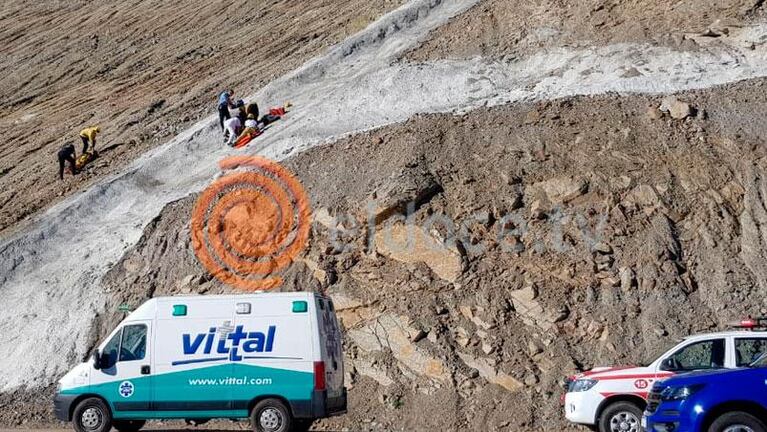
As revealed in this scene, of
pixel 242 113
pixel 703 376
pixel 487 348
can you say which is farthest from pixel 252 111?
pixel 703 376

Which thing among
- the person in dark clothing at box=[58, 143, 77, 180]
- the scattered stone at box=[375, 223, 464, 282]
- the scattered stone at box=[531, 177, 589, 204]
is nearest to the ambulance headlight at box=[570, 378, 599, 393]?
the scattered stone at box=[375, 223, 464, 282]

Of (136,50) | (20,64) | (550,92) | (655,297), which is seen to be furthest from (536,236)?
(20,64)

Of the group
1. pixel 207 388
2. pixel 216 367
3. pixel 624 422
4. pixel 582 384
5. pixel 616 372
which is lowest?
pixel 624 422

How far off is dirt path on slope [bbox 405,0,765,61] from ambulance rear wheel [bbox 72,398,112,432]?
15.2 m

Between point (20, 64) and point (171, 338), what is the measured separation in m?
26.6

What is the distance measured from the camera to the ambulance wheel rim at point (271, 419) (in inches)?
579

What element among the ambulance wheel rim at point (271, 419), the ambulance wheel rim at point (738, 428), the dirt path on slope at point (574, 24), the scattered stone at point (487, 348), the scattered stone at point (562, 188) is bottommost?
the ambulance wheel rim at point (738, 428)

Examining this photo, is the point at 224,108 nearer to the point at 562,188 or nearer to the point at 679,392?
the point at 562,188

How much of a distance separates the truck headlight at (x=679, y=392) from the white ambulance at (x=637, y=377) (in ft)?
4.43

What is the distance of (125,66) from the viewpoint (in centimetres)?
3669

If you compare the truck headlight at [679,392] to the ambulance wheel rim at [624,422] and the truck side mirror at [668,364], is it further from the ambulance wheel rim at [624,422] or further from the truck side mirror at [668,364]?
the ambulance wheel rim at [624,422]

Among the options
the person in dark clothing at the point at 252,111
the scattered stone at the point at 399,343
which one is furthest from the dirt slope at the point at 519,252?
the person in dark clothing at the point at 252,111

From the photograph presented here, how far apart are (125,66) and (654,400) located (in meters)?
28.1

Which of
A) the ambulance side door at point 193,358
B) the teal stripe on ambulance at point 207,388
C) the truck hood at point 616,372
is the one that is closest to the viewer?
the truck hood at point 616,372
